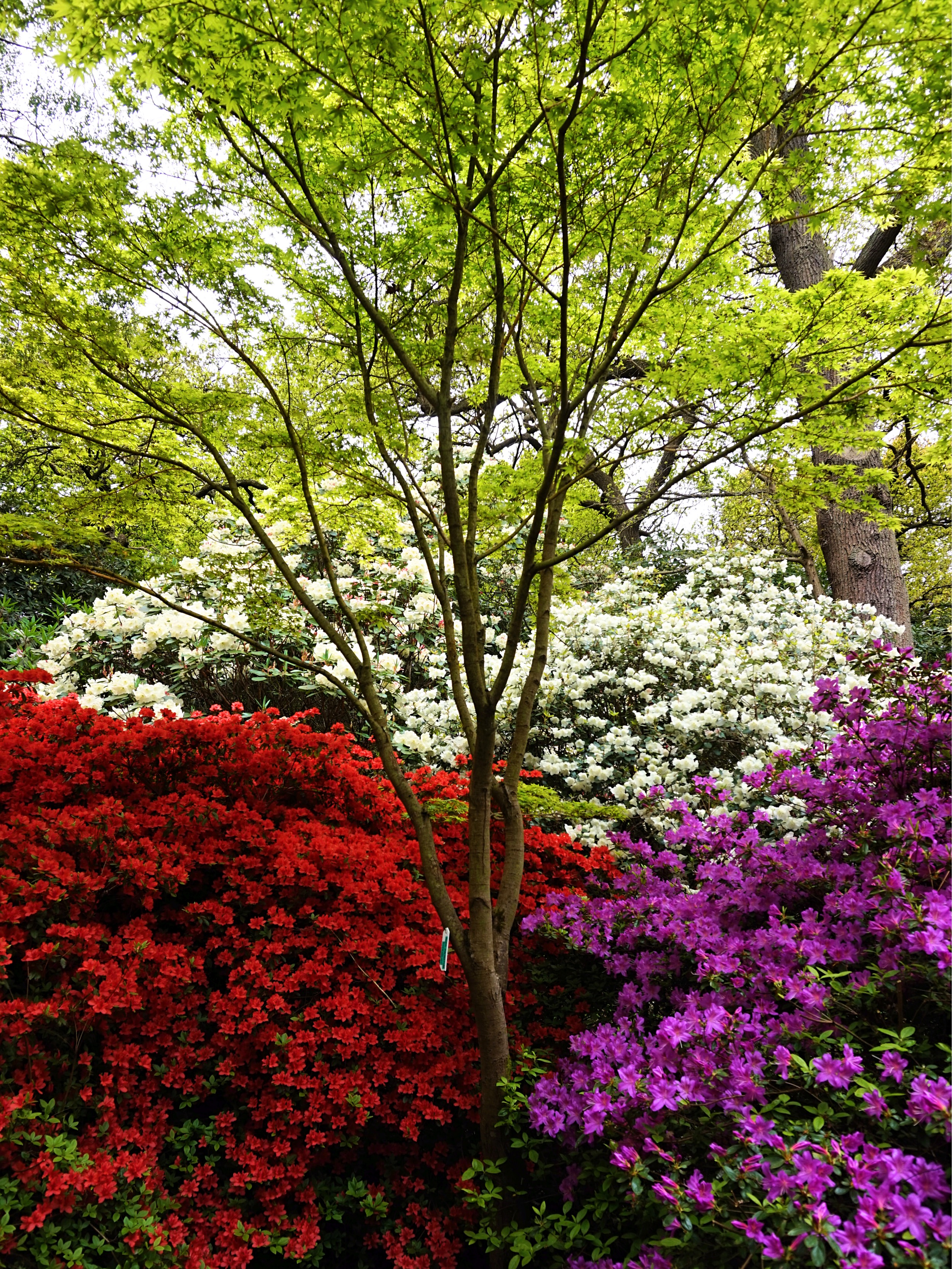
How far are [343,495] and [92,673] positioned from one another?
7.93 ft

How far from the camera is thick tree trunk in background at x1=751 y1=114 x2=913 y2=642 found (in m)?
6.20

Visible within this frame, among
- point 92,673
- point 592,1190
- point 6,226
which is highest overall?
point 6,226


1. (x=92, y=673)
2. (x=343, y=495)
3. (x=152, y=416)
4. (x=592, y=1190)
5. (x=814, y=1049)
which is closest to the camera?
(x=814, y=1049)

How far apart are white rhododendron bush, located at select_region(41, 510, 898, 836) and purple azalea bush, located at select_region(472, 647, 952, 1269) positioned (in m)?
0.72

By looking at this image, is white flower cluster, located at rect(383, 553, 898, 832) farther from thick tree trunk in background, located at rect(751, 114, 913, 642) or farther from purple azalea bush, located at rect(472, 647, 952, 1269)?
thick tree trunk in background, located at rect(751, 114, 913, 642)

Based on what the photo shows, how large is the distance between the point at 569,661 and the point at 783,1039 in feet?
9.35

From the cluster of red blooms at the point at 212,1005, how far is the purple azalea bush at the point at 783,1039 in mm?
396

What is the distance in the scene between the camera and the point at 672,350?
8.14ft

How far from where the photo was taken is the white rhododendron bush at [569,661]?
353 cm

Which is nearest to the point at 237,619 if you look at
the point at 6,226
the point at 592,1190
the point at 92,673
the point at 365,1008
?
the point at 92,673

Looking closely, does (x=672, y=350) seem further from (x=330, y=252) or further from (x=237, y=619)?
(x=237, y=619)

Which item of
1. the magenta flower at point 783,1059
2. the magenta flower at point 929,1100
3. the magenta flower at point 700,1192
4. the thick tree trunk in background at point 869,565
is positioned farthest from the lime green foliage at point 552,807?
the thick tree trunk in background at point 869,565

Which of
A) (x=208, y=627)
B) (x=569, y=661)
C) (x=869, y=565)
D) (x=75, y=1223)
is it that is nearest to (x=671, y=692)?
(x=569, y=661)

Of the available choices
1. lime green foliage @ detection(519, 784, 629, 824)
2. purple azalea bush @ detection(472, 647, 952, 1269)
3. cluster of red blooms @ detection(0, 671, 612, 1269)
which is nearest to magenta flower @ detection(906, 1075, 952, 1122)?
purple azalea bush @ detection(472, 647, 952, 1269)
